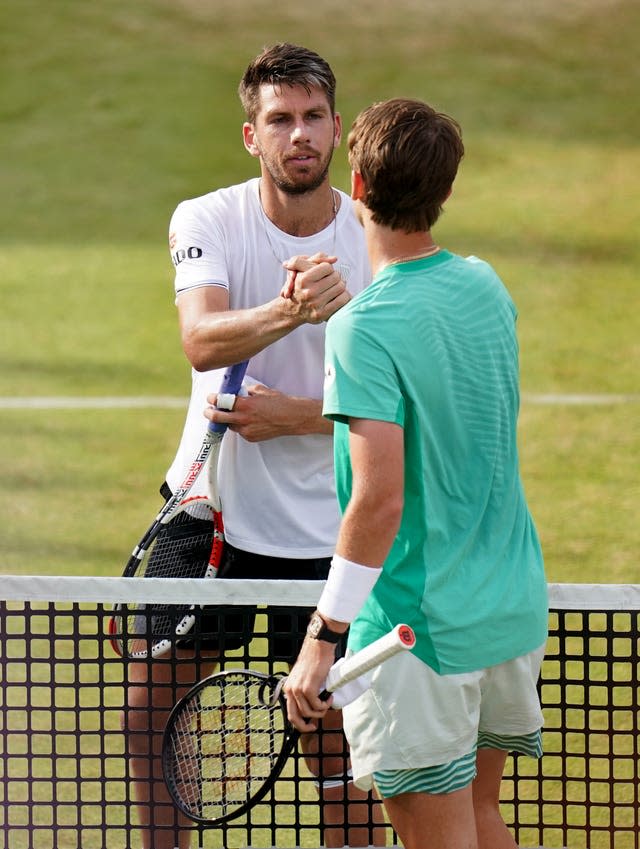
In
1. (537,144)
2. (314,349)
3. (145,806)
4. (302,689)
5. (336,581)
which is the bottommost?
(145,806)

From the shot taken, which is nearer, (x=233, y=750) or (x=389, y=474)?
(x=389, y=474)

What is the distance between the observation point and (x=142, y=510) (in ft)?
22.2

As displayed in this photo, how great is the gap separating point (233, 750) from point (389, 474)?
35.4 inches

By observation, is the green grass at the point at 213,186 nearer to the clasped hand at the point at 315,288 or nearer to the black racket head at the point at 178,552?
the black racket head at the point at 178,552

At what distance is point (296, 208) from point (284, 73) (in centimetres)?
31

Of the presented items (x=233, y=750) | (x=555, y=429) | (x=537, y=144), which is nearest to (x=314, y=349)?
(x=233, y=750)

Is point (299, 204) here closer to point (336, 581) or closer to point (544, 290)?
point (336, 581)

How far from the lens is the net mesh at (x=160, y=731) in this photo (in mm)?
2797

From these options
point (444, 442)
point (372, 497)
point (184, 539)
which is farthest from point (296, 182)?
point (372, 497)

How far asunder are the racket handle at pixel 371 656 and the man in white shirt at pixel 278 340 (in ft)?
2.83

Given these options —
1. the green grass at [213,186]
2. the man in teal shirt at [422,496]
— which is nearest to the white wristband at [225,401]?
the man in teal shirt at [422,496]

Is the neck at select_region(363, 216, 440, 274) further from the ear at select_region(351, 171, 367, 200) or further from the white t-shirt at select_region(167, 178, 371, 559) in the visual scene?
the white t-shirt at select_region(167, 178, 371, 559)

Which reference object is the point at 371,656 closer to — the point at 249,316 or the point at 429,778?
the point at 429,778

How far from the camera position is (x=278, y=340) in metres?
3.17
